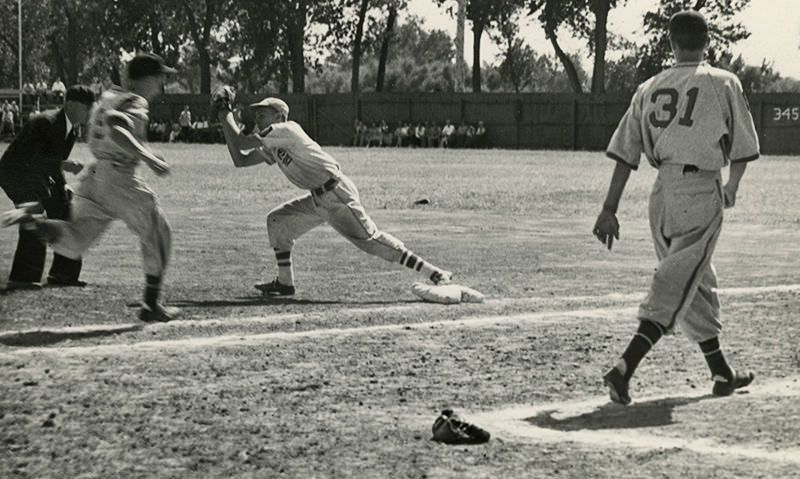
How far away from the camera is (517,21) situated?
92.1 m

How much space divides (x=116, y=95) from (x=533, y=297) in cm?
380

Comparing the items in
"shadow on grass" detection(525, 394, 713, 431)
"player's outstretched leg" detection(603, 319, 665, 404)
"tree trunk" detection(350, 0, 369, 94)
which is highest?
"tree trunk" detection(350, 0, 369, 94)

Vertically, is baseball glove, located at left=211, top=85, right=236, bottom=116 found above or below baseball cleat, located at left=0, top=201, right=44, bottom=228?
above

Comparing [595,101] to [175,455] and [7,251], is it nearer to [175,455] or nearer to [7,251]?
[7,251]

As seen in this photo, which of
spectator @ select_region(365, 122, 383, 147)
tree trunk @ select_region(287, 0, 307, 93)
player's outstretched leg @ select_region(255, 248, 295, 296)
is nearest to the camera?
player's outstretched leg @ select_region(255, 248, 295, 296)

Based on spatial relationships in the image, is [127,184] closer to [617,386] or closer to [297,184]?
[297,184]

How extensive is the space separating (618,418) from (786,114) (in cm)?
4950

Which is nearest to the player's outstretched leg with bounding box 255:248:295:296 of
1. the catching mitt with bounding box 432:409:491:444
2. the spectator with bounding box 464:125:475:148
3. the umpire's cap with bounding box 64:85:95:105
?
the umpire's cap with bounding box 64:85:95:105

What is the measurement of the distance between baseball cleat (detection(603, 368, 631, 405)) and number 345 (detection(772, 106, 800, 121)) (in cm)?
4913

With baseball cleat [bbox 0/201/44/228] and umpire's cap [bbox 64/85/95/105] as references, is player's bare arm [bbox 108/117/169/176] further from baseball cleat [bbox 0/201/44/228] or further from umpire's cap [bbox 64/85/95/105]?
umpire's cap [bbox 64/85/95/105]

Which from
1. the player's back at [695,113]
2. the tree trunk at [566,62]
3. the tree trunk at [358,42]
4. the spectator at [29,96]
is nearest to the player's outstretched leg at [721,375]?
the player's back at [695,113]

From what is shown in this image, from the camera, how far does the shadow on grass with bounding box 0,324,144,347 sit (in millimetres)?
9148

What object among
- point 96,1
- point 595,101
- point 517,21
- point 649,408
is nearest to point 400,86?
point 517,21

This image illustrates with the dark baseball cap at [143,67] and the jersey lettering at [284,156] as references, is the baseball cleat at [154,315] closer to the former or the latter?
the dark baseball cap at [143,67]
